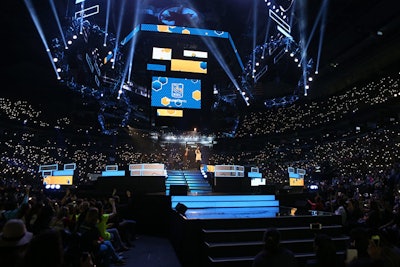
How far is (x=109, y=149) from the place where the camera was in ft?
92.9

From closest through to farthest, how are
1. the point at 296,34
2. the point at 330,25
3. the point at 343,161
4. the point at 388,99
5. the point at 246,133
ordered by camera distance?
1. the point at 296,34
2. the point at 330,25
3. the point at 388,99
4. the point at 343,161
5. the point at 246,133

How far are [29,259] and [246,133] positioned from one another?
3000 centimetres

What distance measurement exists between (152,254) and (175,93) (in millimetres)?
8303

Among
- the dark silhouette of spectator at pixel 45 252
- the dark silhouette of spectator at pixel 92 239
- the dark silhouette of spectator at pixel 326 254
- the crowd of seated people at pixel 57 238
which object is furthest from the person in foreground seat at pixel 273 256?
the dark silhouette of spectator at pixel 92 239

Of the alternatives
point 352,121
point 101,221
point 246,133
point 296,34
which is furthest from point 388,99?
point 101,221

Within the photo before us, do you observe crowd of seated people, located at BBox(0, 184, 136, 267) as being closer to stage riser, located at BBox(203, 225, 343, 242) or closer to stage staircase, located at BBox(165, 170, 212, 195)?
stage riser, located at BBox(203, 225, 343, 242)

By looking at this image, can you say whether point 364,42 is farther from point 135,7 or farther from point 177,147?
point 177,147

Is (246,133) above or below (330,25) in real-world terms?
below

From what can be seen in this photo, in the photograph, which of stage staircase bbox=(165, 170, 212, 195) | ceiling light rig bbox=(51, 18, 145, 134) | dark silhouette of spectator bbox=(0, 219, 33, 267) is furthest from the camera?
stage staircase bbox=(165, 170, 212, 195)

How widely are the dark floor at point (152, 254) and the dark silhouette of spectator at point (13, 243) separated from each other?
3.90 meters

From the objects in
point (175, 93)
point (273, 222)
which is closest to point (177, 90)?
point (175, 93)

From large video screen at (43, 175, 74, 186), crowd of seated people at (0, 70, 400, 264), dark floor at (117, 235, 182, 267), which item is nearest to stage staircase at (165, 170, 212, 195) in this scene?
dark floor at (117, 235, 182, 267)

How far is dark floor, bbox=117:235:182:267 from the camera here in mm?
5971

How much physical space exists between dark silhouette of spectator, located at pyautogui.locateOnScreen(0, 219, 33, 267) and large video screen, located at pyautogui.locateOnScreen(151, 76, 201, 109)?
36.7 feet
